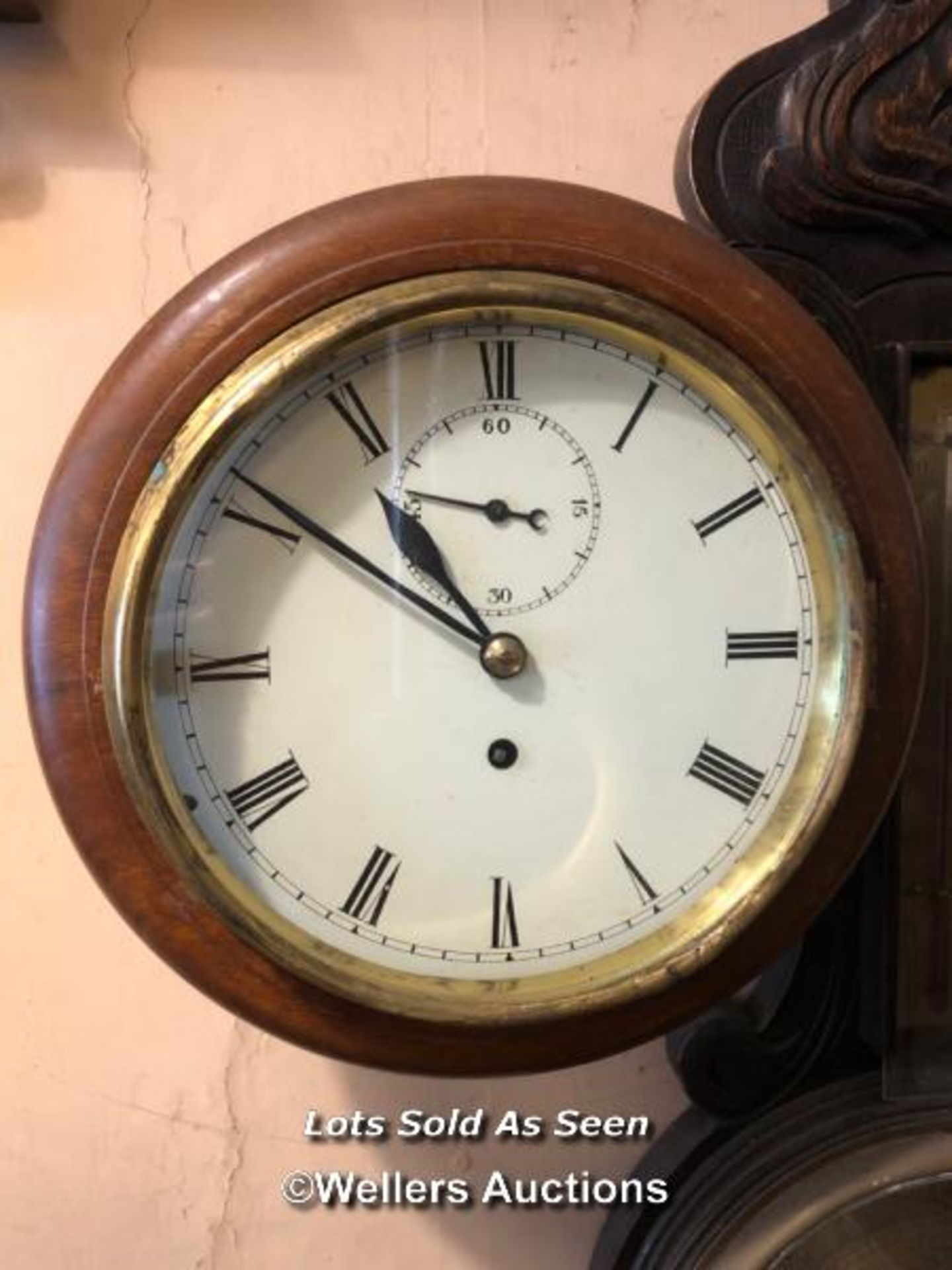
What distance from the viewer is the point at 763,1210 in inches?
25.6

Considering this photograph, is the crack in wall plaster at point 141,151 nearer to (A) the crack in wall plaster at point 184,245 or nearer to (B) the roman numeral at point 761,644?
(A) the crack in wall plaster at point 184,245

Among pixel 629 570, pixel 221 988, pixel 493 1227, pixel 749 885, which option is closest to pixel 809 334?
pixel 629 570

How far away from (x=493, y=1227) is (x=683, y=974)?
33 cm

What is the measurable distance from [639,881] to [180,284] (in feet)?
1.47

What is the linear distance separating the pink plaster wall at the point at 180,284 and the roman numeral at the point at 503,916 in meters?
0.25

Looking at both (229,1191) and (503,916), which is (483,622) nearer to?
(503,916)

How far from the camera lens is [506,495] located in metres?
0.57

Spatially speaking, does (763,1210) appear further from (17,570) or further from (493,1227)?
(17,570)

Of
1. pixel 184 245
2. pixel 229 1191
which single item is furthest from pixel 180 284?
pixel 229 1191

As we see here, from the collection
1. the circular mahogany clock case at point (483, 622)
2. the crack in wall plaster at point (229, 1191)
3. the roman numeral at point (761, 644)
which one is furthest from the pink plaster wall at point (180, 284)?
the roman numeral at point (761, 644)

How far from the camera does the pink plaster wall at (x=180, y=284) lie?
752mm

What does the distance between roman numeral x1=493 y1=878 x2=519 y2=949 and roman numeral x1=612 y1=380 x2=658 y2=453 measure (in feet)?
0.67

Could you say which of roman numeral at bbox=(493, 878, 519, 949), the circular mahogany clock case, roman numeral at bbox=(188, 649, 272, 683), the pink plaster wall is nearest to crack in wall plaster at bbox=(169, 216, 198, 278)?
the pink plaster wall

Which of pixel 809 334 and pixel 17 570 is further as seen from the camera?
pixel 17 570
